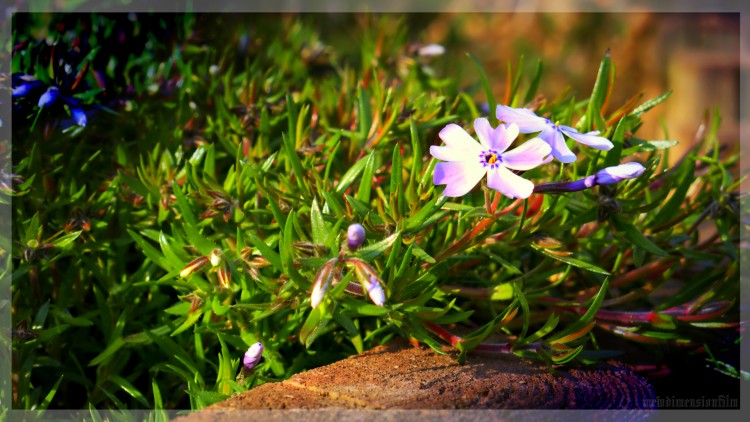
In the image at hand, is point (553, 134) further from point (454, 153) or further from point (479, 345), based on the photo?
point (479, 345)

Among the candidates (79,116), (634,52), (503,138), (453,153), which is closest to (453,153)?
(453,153)

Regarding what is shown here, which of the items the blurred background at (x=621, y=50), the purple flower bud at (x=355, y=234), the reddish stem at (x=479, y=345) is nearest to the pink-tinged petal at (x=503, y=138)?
the purple flower bud at (x=355, y=234)

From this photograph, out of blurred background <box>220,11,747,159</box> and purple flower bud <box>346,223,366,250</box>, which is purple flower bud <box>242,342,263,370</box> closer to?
purple flower bud <box>346,223,366,250</box>

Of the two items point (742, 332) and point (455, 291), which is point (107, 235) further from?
point (742, 332)

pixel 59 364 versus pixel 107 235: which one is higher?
pixel 107 235

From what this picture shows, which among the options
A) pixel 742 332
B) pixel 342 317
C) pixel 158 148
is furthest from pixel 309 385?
pixel 742 332

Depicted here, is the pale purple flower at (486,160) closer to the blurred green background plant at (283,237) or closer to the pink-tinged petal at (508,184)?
the pink-tinged petal at (508,184)

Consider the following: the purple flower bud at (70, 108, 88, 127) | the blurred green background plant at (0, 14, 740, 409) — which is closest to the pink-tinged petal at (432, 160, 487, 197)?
the blurred green background plant at (0, 14, 740, 409)
